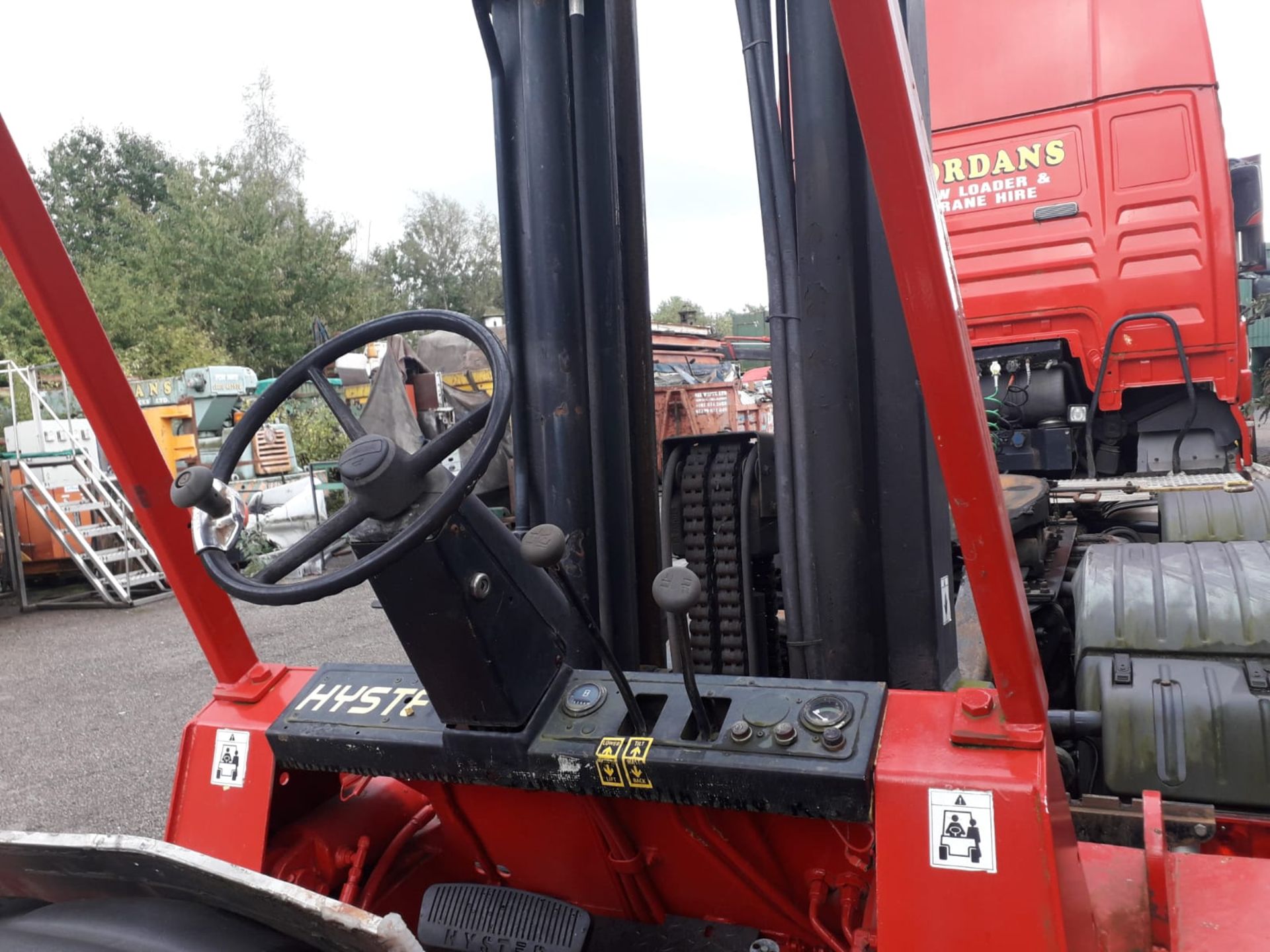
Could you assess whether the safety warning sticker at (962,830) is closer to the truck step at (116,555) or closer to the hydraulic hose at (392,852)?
the hydraulic hose at (392,852)

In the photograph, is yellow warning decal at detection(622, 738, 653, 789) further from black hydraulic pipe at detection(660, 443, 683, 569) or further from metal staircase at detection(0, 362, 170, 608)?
metal staircase at detection(0, 362, 170, 608)

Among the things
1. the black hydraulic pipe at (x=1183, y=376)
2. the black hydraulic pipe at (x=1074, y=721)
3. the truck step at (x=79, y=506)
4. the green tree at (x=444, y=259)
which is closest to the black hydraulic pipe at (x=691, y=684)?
the black hydraulic pipe at (x=1074, y=721)

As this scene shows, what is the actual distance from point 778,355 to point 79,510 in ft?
32.2

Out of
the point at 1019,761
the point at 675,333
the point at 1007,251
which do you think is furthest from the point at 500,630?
the point at 675,333

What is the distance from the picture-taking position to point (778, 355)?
2346mm

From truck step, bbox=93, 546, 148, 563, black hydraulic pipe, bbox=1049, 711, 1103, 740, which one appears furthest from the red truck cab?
truck step, bbox=93, 546, 148, 563

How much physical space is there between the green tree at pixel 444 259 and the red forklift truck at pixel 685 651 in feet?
139

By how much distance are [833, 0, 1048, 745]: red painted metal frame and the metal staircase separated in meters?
9.44

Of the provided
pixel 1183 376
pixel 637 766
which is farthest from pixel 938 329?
pixel 1183 376

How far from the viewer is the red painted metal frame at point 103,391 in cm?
185

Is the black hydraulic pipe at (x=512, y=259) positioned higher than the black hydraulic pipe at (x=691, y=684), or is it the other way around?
the black hydraulic pipe at (x=512, y=259)

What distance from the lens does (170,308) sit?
75.5 feet

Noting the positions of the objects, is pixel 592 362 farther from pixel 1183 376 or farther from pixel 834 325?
pixel 1183 376

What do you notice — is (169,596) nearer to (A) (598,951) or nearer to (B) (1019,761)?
(A) (598,951)
